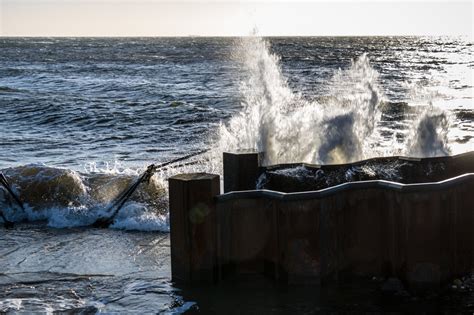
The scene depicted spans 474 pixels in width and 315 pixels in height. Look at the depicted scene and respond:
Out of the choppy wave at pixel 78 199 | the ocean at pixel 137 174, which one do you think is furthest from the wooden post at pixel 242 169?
the choppy wave at pixel 78 199

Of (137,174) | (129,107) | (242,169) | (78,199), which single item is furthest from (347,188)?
(129,107)

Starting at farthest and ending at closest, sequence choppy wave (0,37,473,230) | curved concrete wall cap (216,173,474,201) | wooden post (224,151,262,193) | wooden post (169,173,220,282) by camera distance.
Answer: choppy wave (0,37,473,230) → wooden post (224,151,262,193) → wooden post (169,173,220,282) → curved concrete wall cap (216,173,474,201)

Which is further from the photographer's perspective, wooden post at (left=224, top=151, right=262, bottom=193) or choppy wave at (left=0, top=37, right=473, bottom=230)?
choppy wave at (left=0, top=37, right=473, bottom=230)

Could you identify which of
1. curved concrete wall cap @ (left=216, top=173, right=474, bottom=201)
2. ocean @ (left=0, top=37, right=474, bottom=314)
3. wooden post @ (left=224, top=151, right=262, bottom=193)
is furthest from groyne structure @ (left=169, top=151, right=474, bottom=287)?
wooden post @ (left=224, top=151, right=262, bottom=193)

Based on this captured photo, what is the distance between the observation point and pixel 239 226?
7004 mm

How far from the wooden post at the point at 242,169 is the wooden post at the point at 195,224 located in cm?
87

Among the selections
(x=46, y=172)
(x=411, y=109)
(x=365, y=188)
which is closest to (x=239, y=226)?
(x=365, y=188)

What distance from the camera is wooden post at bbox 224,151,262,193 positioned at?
7.98 metres

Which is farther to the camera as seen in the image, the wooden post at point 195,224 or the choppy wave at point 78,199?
the choppy wave at point 78,199

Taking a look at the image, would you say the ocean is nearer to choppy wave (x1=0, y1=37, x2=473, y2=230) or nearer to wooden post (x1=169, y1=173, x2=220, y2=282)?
choppy wave (x1=0, y1=37, x2=473, y2=230)

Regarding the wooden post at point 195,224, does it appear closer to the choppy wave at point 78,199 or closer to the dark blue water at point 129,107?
the choppy wave at point 78,199

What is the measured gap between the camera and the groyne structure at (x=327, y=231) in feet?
22.6

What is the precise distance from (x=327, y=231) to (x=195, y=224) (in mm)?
1266

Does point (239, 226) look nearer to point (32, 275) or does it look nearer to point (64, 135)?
point (32, 275)
